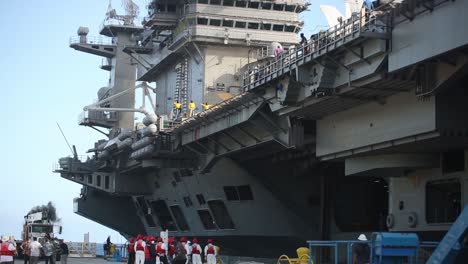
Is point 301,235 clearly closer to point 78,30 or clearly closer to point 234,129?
point 234,129

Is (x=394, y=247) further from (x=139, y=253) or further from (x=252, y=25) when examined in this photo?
(x=252, y=25)

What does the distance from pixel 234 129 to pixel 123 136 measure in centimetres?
1343

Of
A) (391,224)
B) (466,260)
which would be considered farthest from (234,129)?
(466,260)

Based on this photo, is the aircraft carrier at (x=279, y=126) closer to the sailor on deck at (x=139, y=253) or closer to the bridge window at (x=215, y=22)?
the bridge window at (x=215, y=22)

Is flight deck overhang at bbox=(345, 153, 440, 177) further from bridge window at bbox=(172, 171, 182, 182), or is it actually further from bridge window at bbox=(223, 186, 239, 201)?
bridge window at bbox=(172, 171, 182, 182)

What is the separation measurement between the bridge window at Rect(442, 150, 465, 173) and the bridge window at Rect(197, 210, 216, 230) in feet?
68.0

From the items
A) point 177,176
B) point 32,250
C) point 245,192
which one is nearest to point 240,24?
point 177,176

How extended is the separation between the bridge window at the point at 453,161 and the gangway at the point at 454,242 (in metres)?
7.66

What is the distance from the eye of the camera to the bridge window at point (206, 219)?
43.1m

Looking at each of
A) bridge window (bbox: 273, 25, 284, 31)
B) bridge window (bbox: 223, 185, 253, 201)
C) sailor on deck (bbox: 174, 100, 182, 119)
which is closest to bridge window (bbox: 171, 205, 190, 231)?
sailor on deck (bbox: 174, 100, 182, 119)

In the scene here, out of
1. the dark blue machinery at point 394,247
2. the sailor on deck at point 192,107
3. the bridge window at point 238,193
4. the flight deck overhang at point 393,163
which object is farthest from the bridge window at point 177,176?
the dark blue machinery at point 394,247

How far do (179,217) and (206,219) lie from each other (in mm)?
4851

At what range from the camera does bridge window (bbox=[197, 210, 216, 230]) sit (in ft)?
141

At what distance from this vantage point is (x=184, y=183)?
43.8 metres
